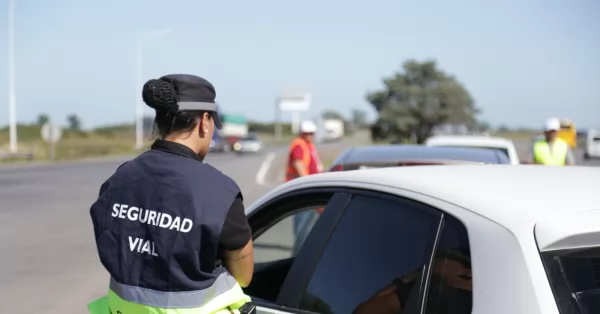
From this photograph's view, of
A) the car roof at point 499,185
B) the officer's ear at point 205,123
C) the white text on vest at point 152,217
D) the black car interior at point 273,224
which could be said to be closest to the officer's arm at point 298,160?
the black car interior at point 273,224

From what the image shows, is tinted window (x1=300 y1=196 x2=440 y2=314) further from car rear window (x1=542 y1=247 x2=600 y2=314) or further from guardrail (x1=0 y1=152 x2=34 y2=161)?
guardrail (x1=0 y1=152 x2=34 y2=161)

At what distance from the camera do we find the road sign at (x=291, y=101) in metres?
120

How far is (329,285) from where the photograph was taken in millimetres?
2775

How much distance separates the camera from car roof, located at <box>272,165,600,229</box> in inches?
85.7

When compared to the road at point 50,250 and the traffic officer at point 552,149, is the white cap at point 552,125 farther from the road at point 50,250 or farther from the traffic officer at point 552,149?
the road at point 50,250

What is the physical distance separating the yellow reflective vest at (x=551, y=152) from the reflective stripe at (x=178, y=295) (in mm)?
Answer: 7723

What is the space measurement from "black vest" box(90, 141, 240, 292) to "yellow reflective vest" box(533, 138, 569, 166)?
7.75m

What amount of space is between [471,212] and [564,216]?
266 millimetres

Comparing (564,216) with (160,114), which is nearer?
(564,216)

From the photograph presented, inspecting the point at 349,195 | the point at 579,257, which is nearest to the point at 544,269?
the point at 579,257

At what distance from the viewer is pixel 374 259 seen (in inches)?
105

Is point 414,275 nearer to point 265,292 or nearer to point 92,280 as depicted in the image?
point 265,292

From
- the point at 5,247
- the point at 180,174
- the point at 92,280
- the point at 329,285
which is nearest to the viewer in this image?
the point at 180,174

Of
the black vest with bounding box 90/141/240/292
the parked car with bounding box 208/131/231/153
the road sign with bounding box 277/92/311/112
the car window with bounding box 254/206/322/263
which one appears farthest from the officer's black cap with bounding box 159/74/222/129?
the road sign with bounding box 277/92/311/112
